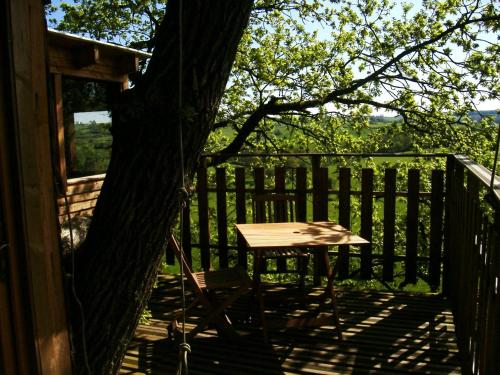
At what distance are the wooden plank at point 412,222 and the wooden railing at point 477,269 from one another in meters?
0.57

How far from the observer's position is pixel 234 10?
5.76 feet

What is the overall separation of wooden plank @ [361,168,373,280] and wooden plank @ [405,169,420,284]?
402 mm

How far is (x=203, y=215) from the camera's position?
5.80 metres

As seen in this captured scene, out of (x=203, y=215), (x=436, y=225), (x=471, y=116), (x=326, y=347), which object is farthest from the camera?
(x=471, y=116)

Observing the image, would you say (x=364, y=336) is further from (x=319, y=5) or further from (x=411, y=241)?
(x=319, y=5)

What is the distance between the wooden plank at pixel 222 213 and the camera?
567 centimetres

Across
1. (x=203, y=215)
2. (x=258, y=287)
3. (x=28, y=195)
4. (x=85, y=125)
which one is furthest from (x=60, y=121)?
(x=28, y=195)

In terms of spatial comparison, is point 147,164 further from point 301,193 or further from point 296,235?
point 301,193

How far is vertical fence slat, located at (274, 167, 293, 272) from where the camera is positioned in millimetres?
5195

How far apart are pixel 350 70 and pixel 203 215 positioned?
21.3ft

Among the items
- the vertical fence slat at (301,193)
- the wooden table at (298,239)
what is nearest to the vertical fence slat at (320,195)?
the vertical fence slat at (301,193)

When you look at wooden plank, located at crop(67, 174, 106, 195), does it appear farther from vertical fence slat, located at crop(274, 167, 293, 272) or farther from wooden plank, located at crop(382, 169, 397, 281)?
wooden plank, located at crop(382, 169, 397, 281)

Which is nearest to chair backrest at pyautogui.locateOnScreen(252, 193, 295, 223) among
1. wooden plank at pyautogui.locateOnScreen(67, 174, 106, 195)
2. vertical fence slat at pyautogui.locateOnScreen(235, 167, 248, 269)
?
vertical fence slat at pyautogui.locateOnScreen(235, 167, 248, 269)

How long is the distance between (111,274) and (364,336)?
277 cm
